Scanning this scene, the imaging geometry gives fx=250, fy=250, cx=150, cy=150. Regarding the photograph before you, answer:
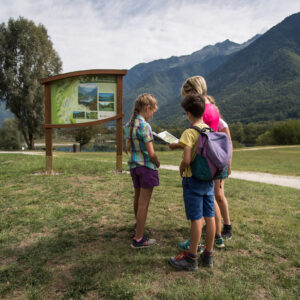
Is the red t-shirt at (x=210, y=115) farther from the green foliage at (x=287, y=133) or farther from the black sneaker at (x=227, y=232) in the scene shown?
the green foliage at (x=287, y=133)

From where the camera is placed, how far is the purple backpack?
242 centimetres

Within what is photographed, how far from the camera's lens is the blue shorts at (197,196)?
2.55 m

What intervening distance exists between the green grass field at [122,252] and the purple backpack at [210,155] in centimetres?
102

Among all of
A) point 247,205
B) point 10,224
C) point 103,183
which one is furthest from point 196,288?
point 103,183

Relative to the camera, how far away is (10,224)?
369 cm

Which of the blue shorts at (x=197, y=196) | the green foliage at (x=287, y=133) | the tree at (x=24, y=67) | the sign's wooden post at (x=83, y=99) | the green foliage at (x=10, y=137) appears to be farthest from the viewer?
the green foliage at (x=287, y=133)

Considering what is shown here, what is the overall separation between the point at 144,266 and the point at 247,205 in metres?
3.31

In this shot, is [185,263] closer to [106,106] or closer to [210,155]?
[210,155]

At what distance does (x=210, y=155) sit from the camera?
241cm

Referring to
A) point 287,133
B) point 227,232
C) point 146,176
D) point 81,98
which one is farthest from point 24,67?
point 287,133

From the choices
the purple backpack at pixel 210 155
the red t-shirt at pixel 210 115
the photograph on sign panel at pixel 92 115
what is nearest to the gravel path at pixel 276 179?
the photograph on sign panel at pixel 92 115

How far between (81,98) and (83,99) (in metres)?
0.08

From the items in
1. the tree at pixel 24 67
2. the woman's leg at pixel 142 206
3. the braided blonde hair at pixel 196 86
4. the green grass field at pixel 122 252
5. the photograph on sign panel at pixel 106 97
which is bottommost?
the green grass field at pixel 122 252

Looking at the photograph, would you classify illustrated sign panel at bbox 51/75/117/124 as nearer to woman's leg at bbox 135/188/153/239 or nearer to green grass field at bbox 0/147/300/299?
green grass field at bbox 0/147/300/299
